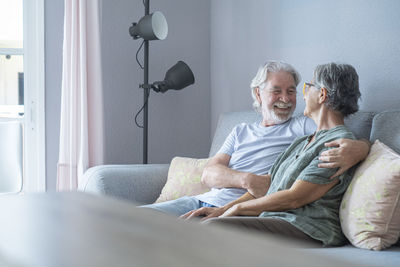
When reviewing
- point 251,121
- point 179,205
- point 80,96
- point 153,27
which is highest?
point 153,27

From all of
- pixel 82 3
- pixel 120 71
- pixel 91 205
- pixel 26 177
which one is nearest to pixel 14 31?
pixel 82 3

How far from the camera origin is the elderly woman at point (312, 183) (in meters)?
1.81

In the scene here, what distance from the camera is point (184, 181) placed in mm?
2652

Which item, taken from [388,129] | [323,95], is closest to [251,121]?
[323,95]

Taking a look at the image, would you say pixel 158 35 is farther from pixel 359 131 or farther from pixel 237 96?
pixel 359 131

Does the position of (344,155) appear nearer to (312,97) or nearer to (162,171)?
(312,97)

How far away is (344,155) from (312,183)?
0.47 ft

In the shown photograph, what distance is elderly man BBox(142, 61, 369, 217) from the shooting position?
7.75 ft

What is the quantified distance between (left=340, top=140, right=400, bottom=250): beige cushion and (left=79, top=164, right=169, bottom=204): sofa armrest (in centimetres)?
121

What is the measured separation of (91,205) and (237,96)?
3229 millimetres

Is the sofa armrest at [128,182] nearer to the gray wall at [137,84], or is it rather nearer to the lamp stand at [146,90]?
the lamp stand at [146,90]

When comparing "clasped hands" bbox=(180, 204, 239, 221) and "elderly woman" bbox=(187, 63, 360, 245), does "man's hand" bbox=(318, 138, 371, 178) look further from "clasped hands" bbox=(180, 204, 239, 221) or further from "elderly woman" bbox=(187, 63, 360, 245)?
"clasped hands" bbox=(180, 204, 239, 221)

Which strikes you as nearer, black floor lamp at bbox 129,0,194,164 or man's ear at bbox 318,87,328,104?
man's ear at bbox 318,87,328,104

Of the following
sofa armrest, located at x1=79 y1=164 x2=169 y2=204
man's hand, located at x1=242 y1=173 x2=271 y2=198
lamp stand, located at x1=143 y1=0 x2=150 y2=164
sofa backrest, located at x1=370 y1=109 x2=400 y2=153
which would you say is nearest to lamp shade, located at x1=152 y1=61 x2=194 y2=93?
lamp stand, located at x1=143 y1=0 x2=150 y2=164
